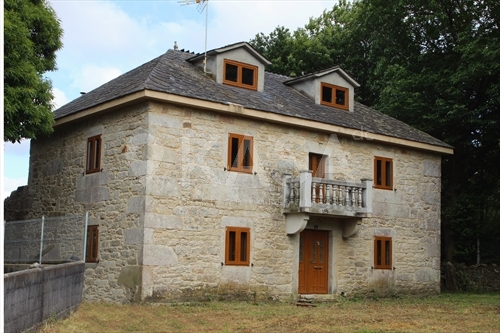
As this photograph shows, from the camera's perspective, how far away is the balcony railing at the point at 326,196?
20156 millimetres

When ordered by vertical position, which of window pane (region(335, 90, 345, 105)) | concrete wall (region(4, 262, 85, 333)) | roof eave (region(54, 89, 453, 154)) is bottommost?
concrete wall (region(4, 262, 85, 333))

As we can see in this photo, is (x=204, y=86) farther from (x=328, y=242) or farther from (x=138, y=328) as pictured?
(x=138, y=328)

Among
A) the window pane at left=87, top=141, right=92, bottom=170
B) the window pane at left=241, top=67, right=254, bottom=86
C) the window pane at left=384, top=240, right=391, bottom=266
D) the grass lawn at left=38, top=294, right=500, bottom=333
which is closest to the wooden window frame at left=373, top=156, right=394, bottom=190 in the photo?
the window pane at left=384, top=240, right=391, bottom=266

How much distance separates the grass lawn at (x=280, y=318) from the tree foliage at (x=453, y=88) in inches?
422

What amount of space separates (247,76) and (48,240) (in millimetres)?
8047

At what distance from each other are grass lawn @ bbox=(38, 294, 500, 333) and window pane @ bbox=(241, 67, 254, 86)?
7.15 m

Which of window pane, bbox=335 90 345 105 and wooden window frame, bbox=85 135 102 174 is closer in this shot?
wooden window frame, bbox=85 135 102 174

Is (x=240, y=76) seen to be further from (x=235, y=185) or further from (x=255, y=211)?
(x=255, y=211)

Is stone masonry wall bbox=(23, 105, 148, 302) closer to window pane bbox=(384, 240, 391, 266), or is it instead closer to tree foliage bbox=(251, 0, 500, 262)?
window pane bbox=(384, 240, 391, 266)

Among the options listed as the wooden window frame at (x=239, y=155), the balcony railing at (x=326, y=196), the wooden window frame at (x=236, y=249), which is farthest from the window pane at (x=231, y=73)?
the wooden window frame at (x=236, y=249)

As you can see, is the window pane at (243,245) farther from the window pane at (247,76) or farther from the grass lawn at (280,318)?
the window pane at (247,76)

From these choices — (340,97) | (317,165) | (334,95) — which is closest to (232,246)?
(317,165)

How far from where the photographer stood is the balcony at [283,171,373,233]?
20.2 m

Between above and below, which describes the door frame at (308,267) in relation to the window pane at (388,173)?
below
